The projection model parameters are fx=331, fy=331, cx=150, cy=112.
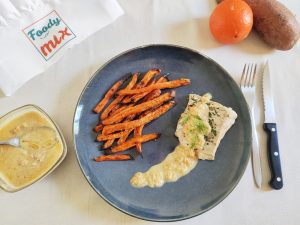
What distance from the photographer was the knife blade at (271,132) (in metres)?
0.94

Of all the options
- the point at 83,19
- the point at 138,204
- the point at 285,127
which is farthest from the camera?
the point at 83,19

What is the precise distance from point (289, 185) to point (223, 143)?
0.22 metres

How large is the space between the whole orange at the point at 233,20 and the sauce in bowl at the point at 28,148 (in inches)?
23.4

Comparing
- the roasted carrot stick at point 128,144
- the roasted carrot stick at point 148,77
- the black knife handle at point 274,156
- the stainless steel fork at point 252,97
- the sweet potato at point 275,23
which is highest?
the roasted carrot stick at point 148,77

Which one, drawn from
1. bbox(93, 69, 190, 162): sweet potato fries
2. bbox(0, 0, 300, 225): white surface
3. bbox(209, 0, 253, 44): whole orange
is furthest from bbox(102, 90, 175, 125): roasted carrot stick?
bbox(209, 0, 253, 44): whole orange

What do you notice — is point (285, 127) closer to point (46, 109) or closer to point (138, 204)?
point (138, 204)

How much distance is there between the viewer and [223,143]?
0.96 metres

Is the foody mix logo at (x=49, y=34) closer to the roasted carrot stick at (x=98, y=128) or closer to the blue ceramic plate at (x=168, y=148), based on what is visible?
the blue ceramic plate at (x=168, y=148)

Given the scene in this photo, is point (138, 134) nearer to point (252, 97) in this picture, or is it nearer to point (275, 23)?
point (252, 97)

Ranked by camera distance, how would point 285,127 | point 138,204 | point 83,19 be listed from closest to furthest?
point 138,204
point 285,127
point 83,19

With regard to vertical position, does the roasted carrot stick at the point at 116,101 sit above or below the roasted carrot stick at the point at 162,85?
above

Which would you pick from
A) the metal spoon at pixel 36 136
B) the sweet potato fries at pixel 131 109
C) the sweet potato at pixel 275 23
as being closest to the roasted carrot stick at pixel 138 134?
the sweet potato fries at pixel 131 109

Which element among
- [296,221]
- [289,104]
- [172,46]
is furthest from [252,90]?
[296,221]

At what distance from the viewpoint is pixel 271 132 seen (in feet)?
3.22
